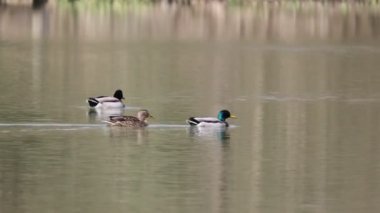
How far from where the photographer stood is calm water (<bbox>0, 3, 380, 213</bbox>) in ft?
59.7

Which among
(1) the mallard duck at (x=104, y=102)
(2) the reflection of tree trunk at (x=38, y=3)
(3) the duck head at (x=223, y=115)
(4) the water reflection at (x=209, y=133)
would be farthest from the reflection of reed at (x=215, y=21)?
(4) the water reflection at (x=209, y=133)

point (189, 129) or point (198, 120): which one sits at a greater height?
point (198, 120)

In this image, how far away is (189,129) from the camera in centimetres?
2472

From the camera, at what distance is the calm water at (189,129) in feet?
59.7

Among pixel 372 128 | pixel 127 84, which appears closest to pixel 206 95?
pixel 127 84

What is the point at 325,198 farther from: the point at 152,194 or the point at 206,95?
the point at 206,95

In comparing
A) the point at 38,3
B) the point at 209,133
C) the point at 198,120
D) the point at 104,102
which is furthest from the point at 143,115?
the point at 38,3

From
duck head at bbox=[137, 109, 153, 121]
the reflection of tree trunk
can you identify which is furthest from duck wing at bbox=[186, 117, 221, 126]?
the reflection of tree trunk

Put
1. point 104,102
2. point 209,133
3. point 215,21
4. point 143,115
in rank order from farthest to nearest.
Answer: point 215,21 → point 104,102 → point 143,115 → point 209,133

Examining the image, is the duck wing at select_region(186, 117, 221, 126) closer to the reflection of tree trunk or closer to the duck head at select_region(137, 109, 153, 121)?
the duck head at select_region(137, 109, 153, 121)

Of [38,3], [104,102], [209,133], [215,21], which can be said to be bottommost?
[209,133]

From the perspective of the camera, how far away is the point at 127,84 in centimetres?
3412

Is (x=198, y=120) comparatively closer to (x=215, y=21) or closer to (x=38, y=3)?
(x=215, y=21)

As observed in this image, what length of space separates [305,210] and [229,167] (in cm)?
339
